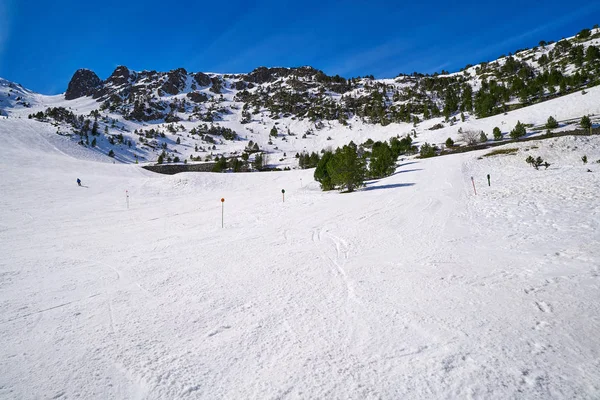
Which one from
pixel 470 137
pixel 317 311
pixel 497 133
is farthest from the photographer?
pixel 470 137

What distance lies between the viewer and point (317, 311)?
507 centimetres

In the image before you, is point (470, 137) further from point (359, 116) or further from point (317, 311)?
point (359, 116)

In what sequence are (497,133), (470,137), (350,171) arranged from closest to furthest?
(350,171) < (497,133) < (470,137)

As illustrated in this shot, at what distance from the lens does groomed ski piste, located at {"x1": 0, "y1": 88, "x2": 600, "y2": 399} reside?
3404mm

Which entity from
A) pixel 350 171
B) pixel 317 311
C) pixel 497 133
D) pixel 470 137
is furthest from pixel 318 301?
pixel 470 137

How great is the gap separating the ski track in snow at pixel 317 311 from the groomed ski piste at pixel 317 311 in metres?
0.03

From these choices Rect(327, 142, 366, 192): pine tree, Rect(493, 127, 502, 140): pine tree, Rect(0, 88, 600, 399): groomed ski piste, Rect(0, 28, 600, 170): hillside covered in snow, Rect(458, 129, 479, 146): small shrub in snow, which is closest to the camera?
Rect(0, 88, 600, 399): groomed ski piste

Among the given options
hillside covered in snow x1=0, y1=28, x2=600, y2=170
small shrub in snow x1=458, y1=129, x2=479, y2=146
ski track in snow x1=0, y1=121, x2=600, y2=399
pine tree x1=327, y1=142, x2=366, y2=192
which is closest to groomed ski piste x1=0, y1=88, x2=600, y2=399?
ski track in snow x1=0, y1=121, x2=600, y2=399

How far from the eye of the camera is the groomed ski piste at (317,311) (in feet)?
11.2

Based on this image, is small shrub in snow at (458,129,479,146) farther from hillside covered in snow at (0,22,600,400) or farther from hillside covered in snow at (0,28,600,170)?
hillside covered in snow at (0,22,600,400)

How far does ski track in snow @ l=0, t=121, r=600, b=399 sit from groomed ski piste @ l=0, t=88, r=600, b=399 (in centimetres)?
3

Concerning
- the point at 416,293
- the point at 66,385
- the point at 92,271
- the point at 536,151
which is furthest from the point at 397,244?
the point at 536,151

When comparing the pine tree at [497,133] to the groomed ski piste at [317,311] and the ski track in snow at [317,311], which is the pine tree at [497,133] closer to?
the groomed ski piste at [317,311]

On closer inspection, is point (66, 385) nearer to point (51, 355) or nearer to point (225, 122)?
point (51, 355)
